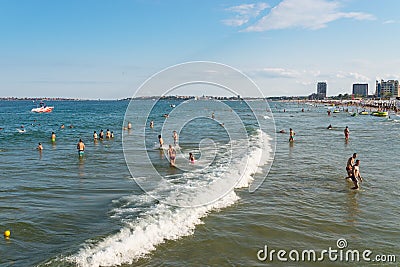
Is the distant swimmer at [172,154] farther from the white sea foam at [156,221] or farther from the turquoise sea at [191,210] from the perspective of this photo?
the white sea foam at [156,221]

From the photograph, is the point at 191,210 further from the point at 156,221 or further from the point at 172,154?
the point at 172,154

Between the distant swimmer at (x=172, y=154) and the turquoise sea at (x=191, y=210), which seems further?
the distant swimmer at (x=172, y=154)

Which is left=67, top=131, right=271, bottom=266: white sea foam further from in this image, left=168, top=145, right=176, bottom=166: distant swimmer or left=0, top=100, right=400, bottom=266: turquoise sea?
left=168, top=145, right=176, bottom=166: distant swimmer

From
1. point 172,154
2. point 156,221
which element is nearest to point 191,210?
point 156,221

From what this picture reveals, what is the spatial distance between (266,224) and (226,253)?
9.10 ft

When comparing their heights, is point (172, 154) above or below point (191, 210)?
above

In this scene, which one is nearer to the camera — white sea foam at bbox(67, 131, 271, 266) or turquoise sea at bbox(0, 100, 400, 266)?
white sea foam at bbox(67, 131, 271, 266)

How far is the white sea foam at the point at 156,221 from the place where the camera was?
33.2ft

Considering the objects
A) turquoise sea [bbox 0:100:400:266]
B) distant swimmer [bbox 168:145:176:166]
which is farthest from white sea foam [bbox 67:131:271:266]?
distant swimmer [bbox 168:145:176:166]

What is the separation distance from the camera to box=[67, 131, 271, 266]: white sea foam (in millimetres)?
10117

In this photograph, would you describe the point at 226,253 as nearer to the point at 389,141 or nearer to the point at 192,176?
the point at 192,176

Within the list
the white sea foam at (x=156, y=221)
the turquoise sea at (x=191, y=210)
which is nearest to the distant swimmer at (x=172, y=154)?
the turquoise sea at (x=191, y=210)

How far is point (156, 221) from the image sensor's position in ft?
41.3

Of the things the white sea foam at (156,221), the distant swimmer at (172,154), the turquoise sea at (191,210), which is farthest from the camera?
the distant swimmer at (172,154)
